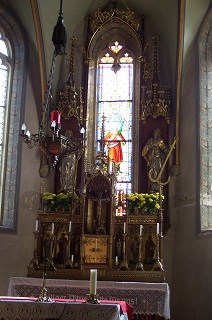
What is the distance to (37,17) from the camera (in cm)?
1341

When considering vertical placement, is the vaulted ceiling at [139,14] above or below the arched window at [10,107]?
above

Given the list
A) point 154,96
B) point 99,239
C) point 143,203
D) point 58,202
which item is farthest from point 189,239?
point 154,96

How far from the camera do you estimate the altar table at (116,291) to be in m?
9.57

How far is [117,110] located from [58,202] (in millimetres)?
3864

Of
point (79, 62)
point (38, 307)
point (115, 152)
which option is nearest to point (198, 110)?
point (115, 152)

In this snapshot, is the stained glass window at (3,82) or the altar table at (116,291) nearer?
the altar table at (116,291)

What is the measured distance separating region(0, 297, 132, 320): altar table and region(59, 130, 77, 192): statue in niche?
701 cm

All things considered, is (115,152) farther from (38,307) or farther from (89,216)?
(38,307)

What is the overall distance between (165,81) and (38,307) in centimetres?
945

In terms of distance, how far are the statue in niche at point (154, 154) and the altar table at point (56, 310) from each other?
7.17 metres

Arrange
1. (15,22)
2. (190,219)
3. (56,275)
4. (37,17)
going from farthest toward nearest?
(15,22) < (37,17) < (190,219) < (56,275)

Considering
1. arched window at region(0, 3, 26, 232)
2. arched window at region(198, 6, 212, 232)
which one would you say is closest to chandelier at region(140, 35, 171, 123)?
arched window at region(198, 6, 212, 232)

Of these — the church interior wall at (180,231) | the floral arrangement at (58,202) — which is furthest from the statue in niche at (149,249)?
the floral arrangement at (58,202)

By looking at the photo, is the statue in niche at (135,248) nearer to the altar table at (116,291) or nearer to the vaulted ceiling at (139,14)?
the altar table at (116,291)
